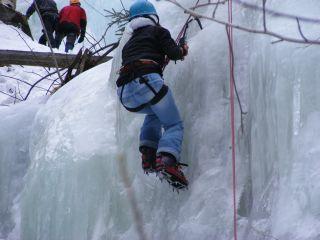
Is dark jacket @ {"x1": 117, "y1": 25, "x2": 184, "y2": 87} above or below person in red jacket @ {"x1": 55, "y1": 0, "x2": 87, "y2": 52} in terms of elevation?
below

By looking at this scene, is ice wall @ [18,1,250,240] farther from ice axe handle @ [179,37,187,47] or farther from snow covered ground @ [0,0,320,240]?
ice axe handle @ [179,37,187,47]

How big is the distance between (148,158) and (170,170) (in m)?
0.23

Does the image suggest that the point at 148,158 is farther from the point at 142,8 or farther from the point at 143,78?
the point at 142,8

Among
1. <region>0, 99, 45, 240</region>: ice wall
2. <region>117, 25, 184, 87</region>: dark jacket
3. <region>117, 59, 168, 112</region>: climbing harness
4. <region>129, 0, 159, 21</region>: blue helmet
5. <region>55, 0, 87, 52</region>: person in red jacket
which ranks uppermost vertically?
<region>55, 0, 87, 52</region>: person in red jacket

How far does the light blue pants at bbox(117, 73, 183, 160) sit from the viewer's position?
3072mm

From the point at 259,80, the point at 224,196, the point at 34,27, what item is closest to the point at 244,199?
the point at 224,196

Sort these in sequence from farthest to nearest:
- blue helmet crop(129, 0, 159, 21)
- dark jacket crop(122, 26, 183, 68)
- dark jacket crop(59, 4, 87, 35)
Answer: dark jacket crop(59, 4, 87, 35), blue helmet crop(129, 0, 159, 21), dark jacket crop(122, 26, 183, 68)

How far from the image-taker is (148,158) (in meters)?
3.19

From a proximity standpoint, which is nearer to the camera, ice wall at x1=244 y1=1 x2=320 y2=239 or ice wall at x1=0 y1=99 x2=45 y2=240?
ice wall at x1=244 y1=1 x2=320 y2=239

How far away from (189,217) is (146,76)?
75cm

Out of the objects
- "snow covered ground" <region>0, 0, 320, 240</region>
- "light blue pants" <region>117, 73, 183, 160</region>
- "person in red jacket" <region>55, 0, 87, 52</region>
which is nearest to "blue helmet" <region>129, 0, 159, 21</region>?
"snow covered ground" <region>0, 0, 320, 240</region>

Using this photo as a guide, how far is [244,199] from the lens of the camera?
9.23 ft

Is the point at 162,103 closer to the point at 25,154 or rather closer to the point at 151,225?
the point at 151,225

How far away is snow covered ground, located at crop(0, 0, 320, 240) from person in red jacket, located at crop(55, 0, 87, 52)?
3.76 meters
